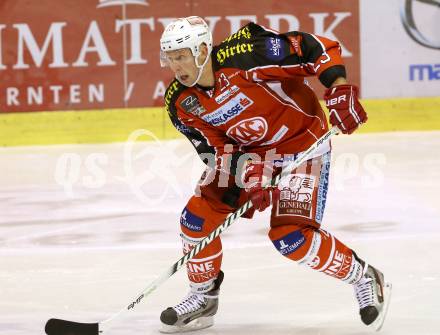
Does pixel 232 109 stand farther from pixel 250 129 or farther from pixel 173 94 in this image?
pixel 173 94

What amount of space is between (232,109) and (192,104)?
0.14 metres

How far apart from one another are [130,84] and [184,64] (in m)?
4.57

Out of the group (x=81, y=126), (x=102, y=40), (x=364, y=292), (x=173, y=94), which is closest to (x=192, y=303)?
(x=364, y=292)

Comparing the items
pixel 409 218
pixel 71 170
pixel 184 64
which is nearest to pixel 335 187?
pixel 409 218

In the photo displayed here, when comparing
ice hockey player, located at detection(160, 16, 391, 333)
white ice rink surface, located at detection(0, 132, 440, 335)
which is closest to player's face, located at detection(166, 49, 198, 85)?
ice hockey player, located at detection(160, 16, 391, 333)

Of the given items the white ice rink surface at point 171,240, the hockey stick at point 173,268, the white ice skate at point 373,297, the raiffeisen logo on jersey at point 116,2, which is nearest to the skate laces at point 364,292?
the white ice skate at point 373,297

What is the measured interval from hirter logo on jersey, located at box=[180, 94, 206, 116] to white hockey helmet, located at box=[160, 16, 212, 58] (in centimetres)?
18

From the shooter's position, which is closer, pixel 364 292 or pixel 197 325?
pixel 364 292

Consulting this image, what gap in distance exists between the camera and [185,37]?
3.97m

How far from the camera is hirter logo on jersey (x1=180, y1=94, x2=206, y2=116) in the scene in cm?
411

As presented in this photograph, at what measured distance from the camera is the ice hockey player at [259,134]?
13.0 ft

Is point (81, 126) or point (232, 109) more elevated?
point (232, 109)

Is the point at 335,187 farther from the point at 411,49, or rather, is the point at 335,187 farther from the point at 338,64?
the point at 338,64

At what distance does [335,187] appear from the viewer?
22.5 ft
